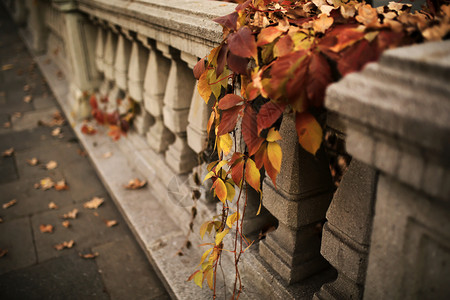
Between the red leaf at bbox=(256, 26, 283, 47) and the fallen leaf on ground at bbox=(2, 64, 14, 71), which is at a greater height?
the red leaf at bbox=(256, 26, 283, 47)

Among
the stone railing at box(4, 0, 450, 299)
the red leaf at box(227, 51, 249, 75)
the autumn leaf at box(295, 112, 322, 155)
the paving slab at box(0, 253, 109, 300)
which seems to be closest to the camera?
the stone railing at box(4, 0, 450, 299)

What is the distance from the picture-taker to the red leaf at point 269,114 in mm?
1045

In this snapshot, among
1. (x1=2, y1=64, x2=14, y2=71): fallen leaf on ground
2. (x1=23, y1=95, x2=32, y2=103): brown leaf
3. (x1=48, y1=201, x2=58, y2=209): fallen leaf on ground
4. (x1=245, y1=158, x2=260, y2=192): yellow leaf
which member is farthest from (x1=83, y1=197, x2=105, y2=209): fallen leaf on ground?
(x1=2, y1=64, x2=14, y2=71): fallen leaf on ground

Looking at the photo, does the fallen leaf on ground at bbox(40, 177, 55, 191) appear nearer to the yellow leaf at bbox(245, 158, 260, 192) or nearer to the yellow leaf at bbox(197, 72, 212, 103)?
the yellow leaf at bbox(197, 72, 212, 103)

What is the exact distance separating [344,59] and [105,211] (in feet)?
8.26

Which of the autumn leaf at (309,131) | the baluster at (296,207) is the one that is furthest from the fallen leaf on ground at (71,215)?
the autumn leaf at (309,131)

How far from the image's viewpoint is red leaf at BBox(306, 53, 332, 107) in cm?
90

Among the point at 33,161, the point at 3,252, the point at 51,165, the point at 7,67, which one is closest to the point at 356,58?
the point at 3,252

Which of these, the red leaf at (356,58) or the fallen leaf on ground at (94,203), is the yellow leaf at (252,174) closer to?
the red leaf at (356,58)

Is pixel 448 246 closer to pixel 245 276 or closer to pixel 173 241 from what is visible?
pixel 245 276

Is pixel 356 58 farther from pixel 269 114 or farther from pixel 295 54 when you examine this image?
pixel 269 114

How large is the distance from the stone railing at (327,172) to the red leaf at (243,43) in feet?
1.04

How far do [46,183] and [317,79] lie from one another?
306 centimetres

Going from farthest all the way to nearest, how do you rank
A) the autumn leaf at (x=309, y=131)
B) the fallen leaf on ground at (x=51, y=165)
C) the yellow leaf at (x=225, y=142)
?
1. the fallen leaf on ground at (x=51, y=165)
2. the yellow leaf at (x=225, y=142)
3. the autumn leaf at (x=309, y=131)
